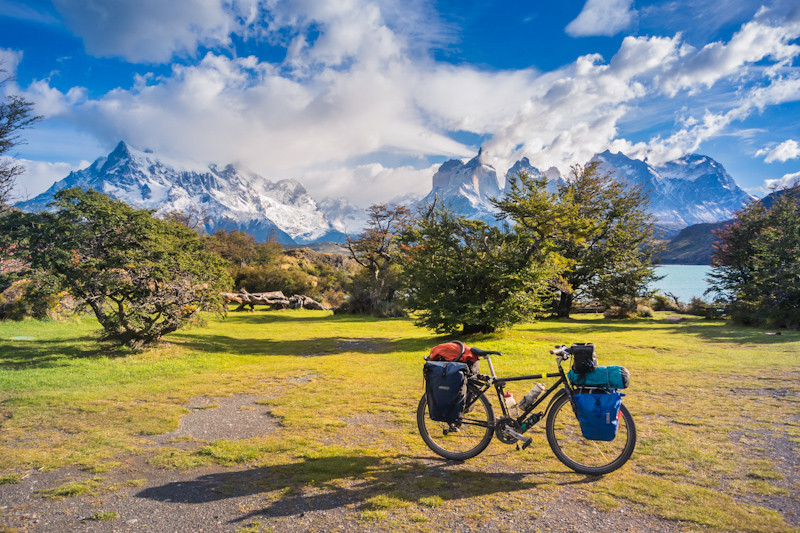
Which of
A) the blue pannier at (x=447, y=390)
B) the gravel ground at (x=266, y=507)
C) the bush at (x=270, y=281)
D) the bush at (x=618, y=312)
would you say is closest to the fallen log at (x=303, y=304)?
the bush at (x=270, y=281)

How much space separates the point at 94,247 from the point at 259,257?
130 ft

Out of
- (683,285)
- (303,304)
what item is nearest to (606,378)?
(303,304)

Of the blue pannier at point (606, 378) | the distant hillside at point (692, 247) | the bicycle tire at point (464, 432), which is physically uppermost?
the distant hillside at point (692, 247)

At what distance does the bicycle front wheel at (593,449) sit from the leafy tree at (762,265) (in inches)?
809

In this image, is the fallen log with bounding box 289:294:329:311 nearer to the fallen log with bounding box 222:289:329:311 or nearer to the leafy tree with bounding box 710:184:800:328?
the fallen log with bounding box 222:289:329:311

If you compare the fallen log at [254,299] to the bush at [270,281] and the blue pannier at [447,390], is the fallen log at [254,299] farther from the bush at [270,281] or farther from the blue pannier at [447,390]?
the blue pannier at [447,390]

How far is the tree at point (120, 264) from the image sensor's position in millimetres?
10211

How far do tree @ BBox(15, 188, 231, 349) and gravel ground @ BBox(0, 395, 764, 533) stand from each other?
8069 mm

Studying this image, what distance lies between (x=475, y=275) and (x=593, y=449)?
10.3 meters

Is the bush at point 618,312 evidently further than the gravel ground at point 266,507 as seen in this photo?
Yes

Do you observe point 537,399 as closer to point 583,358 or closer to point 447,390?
point 583,358

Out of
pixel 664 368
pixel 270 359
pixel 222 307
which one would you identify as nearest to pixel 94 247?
pixel 222 307

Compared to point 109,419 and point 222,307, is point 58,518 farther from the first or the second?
point 222,307

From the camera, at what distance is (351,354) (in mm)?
13625
